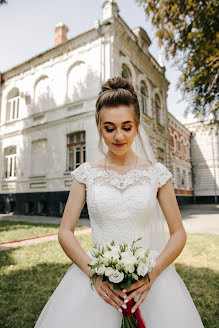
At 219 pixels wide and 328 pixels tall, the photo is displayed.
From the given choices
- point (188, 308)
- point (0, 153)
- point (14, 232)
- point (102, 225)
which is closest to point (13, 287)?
point (102, 225)

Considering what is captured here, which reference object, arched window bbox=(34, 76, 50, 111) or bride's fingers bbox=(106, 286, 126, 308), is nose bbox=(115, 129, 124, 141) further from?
arched window bbox=(34, 76, 50, 111)

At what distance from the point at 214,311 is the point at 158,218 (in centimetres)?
171

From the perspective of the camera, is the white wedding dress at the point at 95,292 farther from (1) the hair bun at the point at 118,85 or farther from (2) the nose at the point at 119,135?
(1) the hair bun at the point at 118,85

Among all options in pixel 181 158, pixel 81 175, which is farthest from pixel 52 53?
pixel 181 158

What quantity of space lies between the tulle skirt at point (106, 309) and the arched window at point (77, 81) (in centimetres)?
1194

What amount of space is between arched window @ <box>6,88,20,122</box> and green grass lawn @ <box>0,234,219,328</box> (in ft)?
40.6

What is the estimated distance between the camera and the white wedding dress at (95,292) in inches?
57.2

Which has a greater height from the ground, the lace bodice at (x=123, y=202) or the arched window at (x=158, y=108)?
the arched window at (x=158, y=108)

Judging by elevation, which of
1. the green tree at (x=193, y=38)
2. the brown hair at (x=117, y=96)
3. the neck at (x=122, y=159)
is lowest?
the neck at (x=122, y=159)

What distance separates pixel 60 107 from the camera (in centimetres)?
1320

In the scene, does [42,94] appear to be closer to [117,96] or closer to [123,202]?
[117,96]

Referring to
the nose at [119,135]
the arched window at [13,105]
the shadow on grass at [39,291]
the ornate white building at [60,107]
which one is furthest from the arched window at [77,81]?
the nose at [119,135]

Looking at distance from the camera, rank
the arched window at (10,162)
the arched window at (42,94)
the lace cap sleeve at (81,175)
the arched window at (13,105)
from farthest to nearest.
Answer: the arched window at (13,105) < the arched window at (10,162) < the arched window at (42,94) < the lace cap sleeve at (81,175)

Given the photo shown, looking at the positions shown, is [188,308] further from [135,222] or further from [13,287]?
[13,287]
